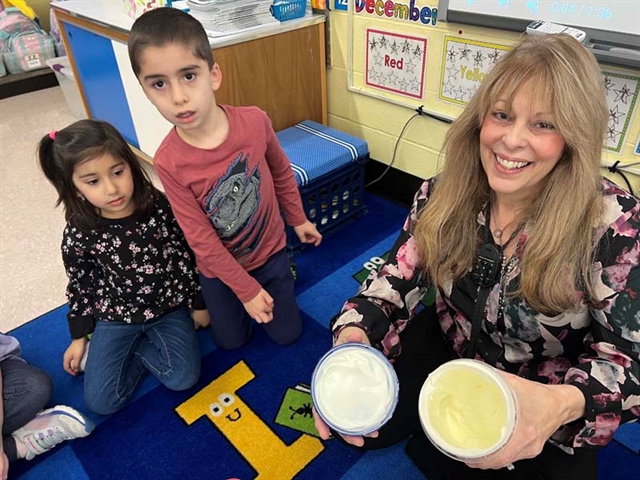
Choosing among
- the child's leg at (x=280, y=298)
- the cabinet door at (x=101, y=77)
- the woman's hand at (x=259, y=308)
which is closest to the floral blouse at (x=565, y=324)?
the woman's hand at (x=259, y=308)

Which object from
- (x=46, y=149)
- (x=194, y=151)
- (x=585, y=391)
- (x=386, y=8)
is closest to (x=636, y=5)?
(x=386, y=8)

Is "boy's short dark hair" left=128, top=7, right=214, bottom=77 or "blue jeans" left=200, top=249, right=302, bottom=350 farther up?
"boy's short dark hair" left=128, top=7, right=214, bottom=77

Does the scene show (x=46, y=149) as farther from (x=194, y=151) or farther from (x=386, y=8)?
(x=386, y=8)

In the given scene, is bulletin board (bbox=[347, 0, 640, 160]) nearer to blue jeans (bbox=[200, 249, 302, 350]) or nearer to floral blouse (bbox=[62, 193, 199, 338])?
blue jeans (bbox=[200, 249, 302, 350])

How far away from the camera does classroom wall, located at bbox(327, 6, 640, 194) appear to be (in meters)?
1.58

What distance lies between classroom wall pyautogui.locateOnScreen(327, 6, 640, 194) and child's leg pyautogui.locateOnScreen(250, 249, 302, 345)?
67 cm

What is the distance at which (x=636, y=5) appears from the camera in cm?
114

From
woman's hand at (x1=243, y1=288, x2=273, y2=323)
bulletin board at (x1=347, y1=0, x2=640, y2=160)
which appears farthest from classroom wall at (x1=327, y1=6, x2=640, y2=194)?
woman's hand at (x1=243, y1=288, x2=273, y2=323)

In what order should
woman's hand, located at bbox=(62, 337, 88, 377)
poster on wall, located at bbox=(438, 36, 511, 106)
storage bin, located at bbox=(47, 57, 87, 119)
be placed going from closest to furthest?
1. woman's hand, located at bbox=(62, 337, 88, 377)
2. poster on wall, located at bbox=(438, 36, 511, 106)
3. storage bin, located at bbox=(47, 57, 87, 119)

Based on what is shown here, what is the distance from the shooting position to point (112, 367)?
4.28 feet

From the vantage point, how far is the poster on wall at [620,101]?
1.27m

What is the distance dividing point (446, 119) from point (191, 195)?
0.99 metres

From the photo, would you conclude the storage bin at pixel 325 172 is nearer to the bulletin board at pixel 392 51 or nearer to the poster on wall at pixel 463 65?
the bulletin board at pixel 392 51

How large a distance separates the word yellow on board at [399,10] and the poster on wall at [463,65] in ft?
0.32
